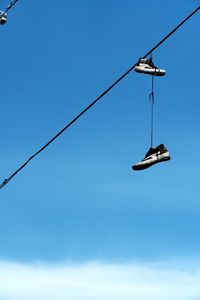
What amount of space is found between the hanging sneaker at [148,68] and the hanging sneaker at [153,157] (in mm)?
1246

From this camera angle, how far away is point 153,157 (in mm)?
9523

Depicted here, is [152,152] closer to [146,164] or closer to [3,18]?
[146,164]

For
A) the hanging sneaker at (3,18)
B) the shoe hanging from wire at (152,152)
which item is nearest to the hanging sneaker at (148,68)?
the shoe hanging from wire at (152,152)

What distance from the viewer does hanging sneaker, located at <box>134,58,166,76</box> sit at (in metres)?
8.59

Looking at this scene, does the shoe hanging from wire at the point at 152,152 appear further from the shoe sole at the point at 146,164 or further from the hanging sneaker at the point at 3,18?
the hanging sneaker at the point at 3,18

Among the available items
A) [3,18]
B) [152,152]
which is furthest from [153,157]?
[3,18]

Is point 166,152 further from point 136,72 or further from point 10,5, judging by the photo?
point 10,5

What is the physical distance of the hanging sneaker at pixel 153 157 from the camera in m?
9.35

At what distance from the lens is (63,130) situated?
7832 millimetres

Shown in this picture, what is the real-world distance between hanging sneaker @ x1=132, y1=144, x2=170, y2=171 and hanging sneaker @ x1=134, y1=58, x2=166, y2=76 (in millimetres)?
1246

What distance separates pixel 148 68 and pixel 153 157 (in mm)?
1526

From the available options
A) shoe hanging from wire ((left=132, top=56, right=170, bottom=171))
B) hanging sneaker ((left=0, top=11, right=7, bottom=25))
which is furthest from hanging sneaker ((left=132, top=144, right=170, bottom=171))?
hanging sneaker ((left=0, top=11, right=7, bottom=25))

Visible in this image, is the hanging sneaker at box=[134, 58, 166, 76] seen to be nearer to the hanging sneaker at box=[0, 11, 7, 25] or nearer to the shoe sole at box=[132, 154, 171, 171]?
the shoe sole at box=[132, 154, 171, 171]

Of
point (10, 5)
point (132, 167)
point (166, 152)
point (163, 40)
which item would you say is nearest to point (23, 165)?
point (132, 167)
